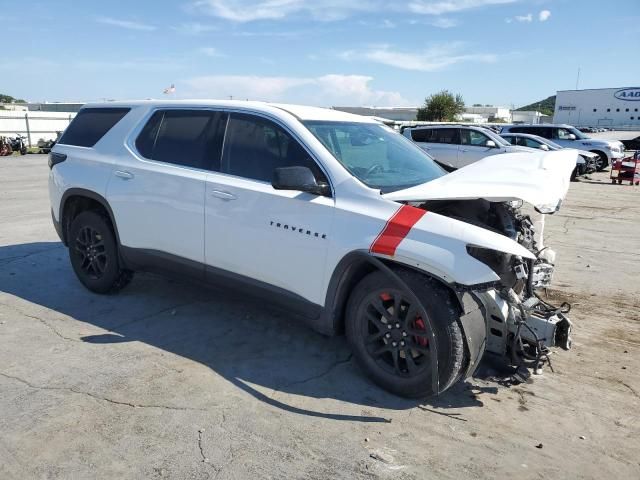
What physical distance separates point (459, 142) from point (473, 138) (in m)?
0.44

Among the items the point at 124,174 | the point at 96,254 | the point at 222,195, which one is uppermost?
the point at 124,174

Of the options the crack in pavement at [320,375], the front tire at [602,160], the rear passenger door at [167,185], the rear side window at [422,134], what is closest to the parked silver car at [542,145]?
the front tire at [602,160]

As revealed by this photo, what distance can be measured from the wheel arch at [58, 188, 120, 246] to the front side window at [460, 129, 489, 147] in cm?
1360

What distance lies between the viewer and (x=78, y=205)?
5406 mm

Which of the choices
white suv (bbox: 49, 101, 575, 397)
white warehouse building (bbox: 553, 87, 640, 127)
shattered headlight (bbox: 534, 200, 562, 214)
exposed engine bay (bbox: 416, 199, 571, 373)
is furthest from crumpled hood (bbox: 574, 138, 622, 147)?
white warehouse building (bbox: 553, 87, 640, 127)

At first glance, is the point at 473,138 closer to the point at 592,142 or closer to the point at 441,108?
the point at 592,142

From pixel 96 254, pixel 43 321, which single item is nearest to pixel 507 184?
pixel 96 254

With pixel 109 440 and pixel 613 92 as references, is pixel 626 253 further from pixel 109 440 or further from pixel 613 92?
pixel 613 92

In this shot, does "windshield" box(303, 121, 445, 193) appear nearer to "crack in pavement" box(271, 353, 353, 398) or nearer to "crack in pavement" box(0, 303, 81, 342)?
"crack in pavement" box(271, 353, 353, 398)

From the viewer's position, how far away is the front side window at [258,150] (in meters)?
3.91

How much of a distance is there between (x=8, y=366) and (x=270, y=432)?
209 cm

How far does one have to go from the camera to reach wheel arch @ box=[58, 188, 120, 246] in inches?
196

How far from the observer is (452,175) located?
4.17 meters

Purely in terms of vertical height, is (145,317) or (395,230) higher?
(395,230)
